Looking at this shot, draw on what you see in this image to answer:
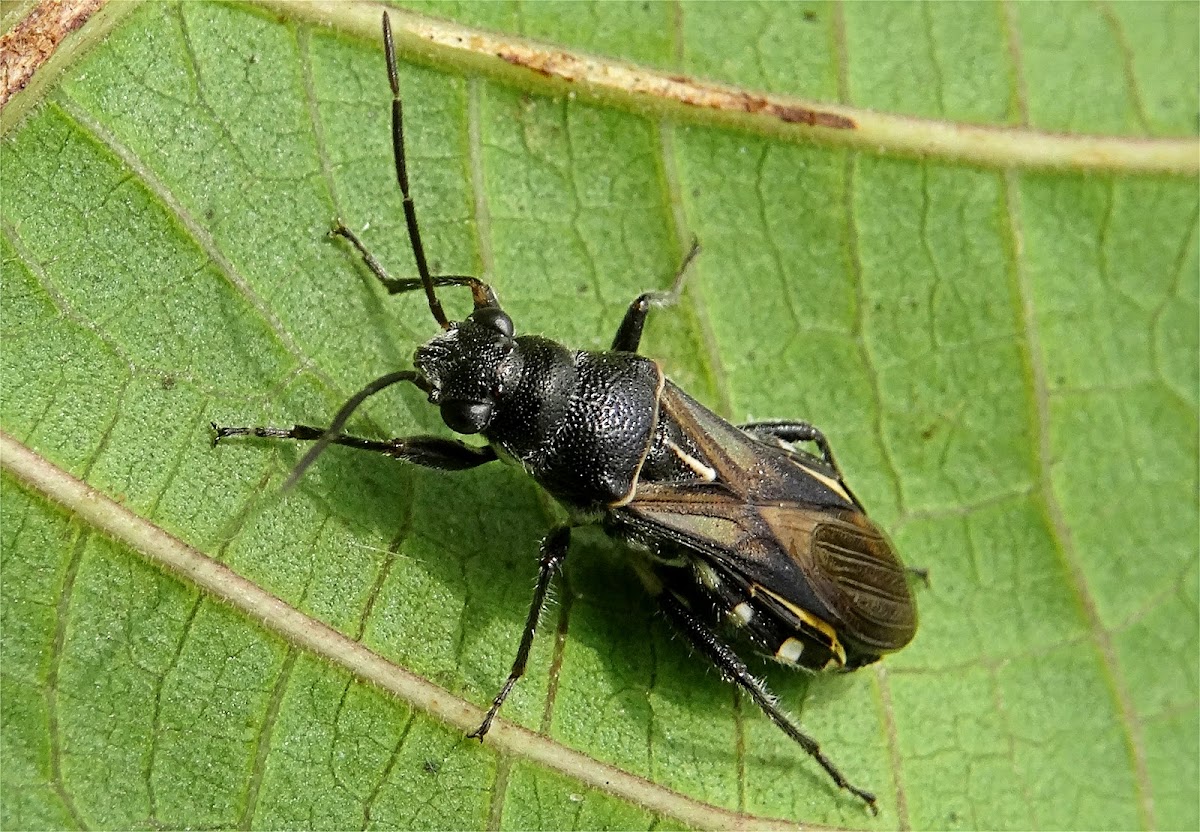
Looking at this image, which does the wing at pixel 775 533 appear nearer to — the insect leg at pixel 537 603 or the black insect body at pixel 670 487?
the black insect body at pixel 670 487

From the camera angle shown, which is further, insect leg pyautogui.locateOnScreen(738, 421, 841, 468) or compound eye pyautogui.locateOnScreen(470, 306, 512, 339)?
insect leg pyautogui.locateOnScreen(738, 421, 841, 468)

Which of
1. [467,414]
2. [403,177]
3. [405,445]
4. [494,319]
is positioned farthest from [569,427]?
[403,177]

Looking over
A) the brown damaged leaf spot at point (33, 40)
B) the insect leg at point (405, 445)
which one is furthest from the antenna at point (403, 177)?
the brown damaged leaf spot at point (33, 40)

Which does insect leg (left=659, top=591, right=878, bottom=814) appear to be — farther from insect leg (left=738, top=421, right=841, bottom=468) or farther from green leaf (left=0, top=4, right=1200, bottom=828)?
insect leg (left=738, top=421, right=841, bottom=468)

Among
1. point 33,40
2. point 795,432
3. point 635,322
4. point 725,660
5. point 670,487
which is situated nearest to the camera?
point 33,40

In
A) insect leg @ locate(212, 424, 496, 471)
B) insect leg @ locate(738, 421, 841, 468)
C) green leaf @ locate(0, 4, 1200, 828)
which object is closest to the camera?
green leaf @ locate(0, 4, 1200, 828)

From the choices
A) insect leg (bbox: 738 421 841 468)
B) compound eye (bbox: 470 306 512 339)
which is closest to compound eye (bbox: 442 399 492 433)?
compound eye (bbox: 470 306 512 339)

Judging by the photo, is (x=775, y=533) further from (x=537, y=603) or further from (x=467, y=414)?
(x=467, y=414)

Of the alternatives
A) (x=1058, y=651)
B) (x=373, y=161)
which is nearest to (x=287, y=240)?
(x=373, y=161)
